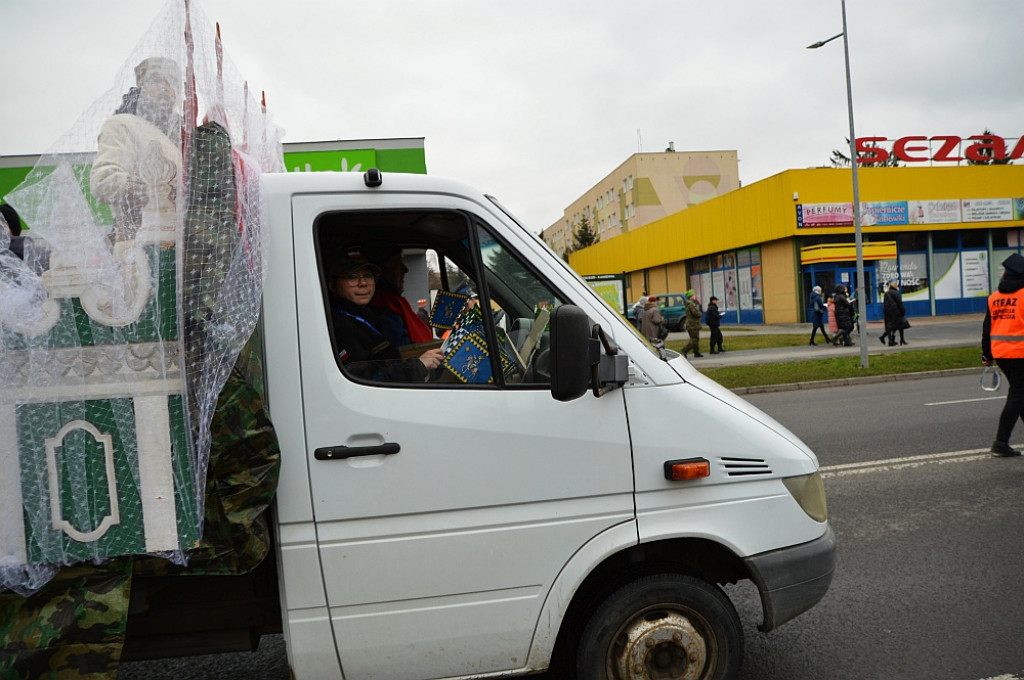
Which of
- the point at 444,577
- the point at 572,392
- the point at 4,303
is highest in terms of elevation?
the point at 4,303

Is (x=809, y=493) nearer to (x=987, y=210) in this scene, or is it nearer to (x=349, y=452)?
(x=349, y=452)

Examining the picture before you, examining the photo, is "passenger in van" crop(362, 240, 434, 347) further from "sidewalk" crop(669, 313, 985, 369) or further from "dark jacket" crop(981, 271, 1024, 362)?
"sidewalk" crop(669, 313, 985, 369)

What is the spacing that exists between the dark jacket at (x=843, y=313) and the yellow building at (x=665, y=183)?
38.4 m

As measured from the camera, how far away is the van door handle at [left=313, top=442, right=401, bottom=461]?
2365mm

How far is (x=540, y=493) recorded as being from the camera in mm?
2486

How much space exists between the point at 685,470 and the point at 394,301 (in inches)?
58.2

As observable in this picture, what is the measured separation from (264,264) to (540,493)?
123 cm

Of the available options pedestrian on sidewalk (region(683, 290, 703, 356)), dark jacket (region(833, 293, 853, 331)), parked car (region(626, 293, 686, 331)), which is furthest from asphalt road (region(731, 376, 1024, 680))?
parked car (region(626, 293, 686, 331))

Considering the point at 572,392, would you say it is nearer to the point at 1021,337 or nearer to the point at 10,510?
the point at 10,510

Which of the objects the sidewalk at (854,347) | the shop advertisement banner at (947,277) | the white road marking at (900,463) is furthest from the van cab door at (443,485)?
the shop advertisement banner at (947,277)

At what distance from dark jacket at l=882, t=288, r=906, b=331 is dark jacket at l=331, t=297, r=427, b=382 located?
65.4 ft

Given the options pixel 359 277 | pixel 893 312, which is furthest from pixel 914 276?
pixel 359 277

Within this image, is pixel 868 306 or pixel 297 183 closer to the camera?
pixel 297 183

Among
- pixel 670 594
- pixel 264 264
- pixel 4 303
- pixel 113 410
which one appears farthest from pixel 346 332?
pixel 670 594
